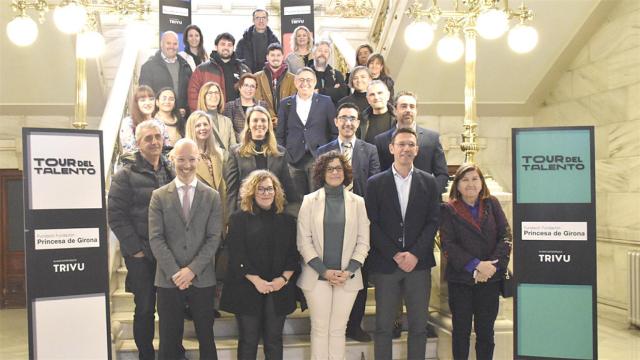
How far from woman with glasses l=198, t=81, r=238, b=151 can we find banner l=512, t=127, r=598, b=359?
265 centimetres

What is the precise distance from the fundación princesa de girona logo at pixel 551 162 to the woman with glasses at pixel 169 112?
3241mm

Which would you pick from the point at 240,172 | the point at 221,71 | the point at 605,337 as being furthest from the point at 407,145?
the point at 605,337

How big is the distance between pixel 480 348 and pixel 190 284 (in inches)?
89.1

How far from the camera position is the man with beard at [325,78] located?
6.50 m

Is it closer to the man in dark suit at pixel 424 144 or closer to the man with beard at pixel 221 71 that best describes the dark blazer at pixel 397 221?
the man in dark suit at pixel 424 144

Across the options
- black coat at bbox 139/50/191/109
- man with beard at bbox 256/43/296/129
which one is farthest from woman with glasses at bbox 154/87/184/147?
man with beard at bbox 256/43/296/129

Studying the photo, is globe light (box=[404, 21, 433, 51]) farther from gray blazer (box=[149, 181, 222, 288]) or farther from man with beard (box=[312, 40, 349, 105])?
gray blazer (box=[149, 181, 222, 288])

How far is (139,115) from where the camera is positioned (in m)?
5.64

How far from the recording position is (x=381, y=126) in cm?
549

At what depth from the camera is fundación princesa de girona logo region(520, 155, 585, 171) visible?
443cm

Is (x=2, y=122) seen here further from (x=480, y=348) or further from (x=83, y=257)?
(x=480, y=348)

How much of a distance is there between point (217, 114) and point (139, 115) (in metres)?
0.73

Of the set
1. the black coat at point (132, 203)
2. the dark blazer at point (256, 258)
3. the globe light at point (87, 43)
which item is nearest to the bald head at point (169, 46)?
the globe light at point (87, 43)

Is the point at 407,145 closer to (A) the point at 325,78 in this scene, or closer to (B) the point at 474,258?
(B) the point at 474,258
